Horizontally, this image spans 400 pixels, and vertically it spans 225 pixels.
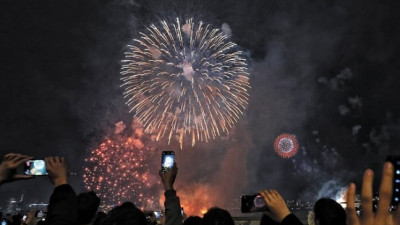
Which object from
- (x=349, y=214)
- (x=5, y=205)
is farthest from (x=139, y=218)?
(x=5, y=205)

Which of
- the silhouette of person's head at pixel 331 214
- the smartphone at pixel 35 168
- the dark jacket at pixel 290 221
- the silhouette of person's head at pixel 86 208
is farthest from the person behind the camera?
the silhouette of person's head at pixel 86 208

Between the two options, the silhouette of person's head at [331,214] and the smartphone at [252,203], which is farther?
the silhouette of person's head at [331,214]

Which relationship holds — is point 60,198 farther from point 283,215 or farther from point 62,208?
point 283,215

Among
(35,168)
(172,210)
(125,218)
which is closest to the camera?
(125,218)

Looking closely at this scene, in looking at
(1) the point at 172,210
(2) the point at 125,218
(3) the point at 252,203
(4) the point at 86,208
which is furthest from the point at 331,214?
(4) the point at 86,208

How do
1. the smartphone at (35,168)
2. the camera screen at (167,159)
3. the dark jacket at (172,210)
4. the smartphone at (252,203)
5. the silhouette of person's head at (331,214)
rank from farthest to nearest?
the camera screen at (167,159) < the smartphone at (35,168) < the dark jacket at (172,210) < the silhouette of person's head at (331,214) < the smartphone at (252,203)

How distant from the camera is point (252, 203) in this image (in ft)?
11.1

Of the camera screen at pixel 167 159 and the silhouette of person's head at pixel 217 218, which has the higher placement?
the camera screen at pixel 167 159

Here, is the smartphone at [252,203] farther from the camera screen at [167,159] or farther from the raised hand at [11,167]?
the camera screen at [167,159]

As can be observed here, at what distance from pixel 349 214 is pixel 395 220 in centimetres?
32

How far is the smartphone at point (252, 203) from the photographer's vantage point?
130 inches

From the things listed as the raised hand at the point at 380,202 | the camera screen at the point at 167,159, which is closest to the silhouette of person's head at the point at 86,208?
the camera screen at the point at 167,159

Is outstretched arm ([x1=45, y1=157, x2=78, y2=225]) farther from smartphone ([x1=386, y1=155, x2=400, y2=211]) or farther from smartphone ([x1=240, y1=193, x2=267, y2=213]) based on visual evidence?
smartphone ([x1=386, y1=155, x2=400, y2=211])

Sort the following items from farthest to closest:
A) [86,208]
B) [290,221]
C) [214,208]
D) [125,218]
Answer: [86,208] → [214,208] → [290,221] → [125,218]
